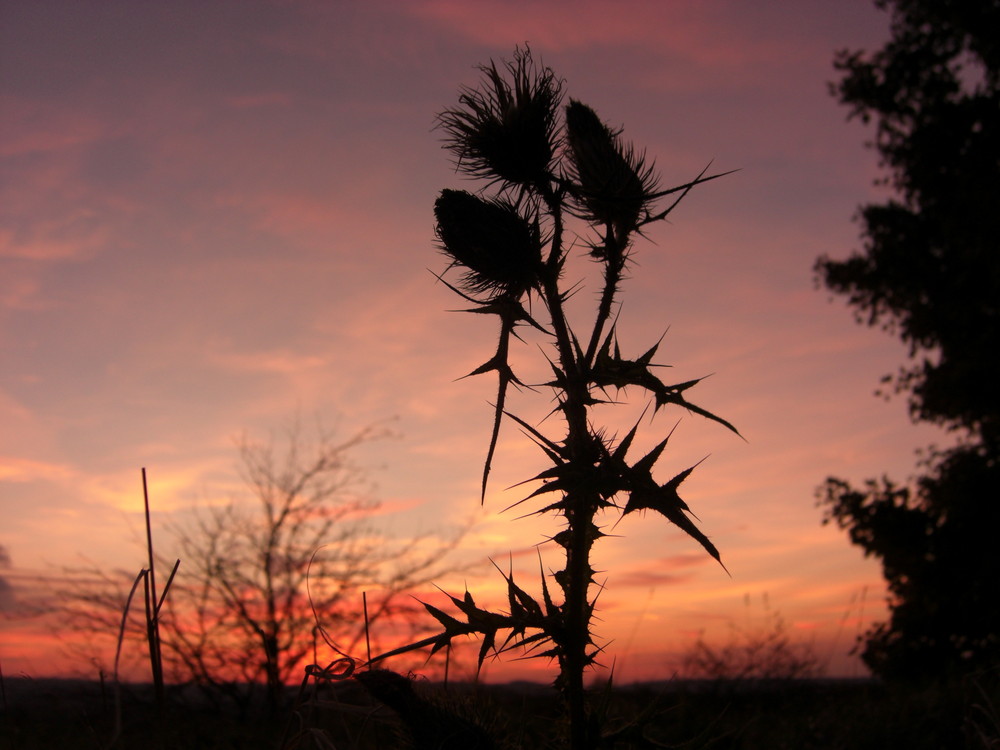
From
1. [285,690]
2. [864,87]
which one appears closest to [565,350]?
[285,690]

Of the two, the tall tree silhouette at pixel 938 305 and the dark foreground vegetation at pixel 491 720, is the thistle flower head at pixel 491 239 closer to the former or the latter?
the dark foreground vegetation at pixel 491 720

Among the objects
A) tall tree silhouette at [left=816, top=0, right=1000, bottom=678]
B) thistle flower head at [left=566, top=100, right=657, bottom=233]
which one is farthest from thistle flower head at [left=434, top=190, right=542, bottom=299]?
tall tree silhouette at [left=816, top=0, right=1000, bottom=678]

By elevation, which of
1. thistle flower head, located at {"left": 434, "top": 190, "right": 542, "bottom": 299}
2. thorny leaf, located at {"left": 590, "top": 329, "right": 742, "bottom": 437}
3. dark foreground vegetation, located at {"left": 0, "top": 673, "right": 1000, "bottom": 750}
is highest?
thistle flower head, located at {"left": 434, "top": 190, "right": 542, "bottom": 299}

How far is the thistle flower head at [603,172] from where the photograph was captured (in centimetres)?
292

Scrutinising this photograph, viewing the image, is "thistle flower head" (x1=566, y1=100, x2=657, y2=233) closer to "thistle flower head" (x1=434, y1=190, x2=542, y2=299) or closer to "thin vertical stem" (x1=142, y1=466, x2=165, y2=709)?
"thistle flower head" (x1=434, y1=190, x2=542, y2=299)

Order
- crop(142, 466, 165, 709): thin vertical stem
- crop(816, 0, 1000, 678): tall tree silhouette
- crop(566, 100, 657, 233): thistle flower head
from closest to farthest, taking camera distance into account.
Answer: crop(142, 466, 165, 709): thin vertical stem, crop(566, 100, 657, 233): thistle flower head, crop(816, 0, 1000, 678): tall tree silhouette

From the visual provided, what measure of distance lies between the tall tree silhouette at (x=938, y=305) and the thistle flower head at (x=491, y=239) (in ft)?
34.3

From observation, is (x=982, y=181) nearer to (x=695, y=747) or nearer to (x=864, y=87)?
(x=864, y=87)

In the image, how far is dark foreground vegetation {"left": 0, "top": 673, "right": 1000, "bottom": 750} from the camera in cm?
229

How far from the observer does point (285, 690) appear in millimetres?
10812

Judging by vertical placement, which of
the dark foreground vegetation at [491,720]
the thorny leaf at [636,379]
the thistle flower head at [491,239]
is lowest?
the dark foreground vegetation at [491,720]

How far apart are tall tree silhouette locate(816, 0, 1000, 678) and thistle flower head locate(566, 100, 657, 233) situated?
9883mm

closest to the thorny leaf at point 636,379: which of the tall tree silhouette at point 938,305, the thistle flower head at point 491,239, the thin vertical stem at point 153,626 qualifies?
the thistle flower head at point 491,239

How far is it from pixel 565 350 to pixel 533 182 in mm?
753
